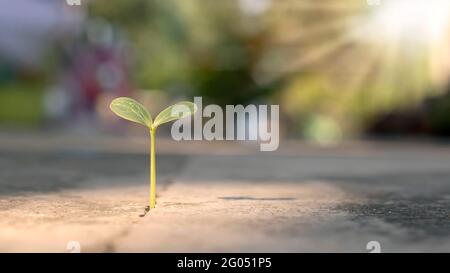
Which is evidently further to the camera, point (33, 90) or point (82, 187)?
point (33, 90)

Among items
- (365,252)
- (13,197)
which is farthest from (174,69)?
(365,252)

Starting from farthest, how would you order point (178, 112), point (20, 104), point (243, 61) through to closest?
point (20, 104)
point (243, 61)
point (178, 112)

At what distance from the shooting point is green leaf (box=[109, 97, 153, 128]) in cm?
330

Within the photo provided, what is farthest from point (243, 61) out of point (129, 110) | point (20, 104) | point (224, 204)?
point (129, 110)

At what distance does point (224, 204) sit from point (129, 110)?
76 cm

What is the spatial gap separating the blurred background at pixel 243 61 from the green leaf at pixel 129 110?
905 centimetres

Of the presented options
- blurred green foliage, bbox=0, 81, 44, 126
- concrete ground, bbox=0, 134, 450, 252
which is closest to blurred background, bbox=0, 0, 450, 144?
blurred green foliage, bbox=0, 81, 44, 126

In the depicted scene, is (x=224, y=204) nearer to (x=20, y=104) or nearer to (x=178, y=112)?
(x=178, y=112)

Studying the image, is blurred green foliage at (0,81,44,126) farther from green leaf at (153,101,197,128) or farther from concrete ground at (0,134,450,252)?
green leaf at (153,101,197,128)

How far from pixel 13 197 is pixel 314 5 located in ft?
37.0

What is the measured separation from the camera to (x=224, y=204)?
3.54 meters

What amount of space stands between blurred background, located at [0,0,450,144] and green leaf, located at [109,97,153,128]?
9.05 metres

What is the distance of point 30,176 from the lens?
4.88 metres
